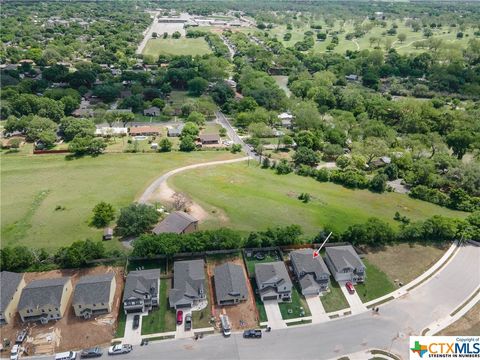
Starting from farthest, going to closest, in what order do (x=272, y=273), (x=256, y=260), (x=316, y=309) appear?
(x=256, y=260) < (x=272, y=273) < (x=316, y=309)

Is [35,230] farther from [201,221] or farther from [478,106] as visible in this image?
[478,106]

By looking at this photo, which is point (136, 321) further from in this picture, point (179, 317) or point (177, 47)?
point (177, 47)

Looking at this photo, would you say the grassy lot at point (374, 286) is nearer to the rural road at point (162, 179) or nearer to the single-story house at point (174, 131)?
the rural road at point (162, 179)

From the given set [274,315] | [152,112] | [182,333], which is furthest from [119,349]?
[152,112]

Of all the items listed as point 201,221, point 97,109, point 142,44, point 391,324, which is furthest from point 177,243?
point 142,44

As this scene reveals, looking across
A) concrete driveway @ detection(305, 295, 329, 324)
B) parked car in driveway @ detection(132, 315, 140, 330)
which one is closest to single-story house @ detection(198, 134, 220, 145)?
concrete driveway @ detection(305, 295, 329, 324)

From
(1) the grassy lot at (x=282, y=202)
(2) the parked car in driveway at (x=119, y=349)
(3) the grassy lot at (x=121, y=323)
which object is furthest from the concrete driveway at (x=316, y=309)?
(3) the grassy lot at (x=121, y=323)

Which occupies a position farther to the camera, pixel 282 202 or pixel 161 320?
pixel 282 202
